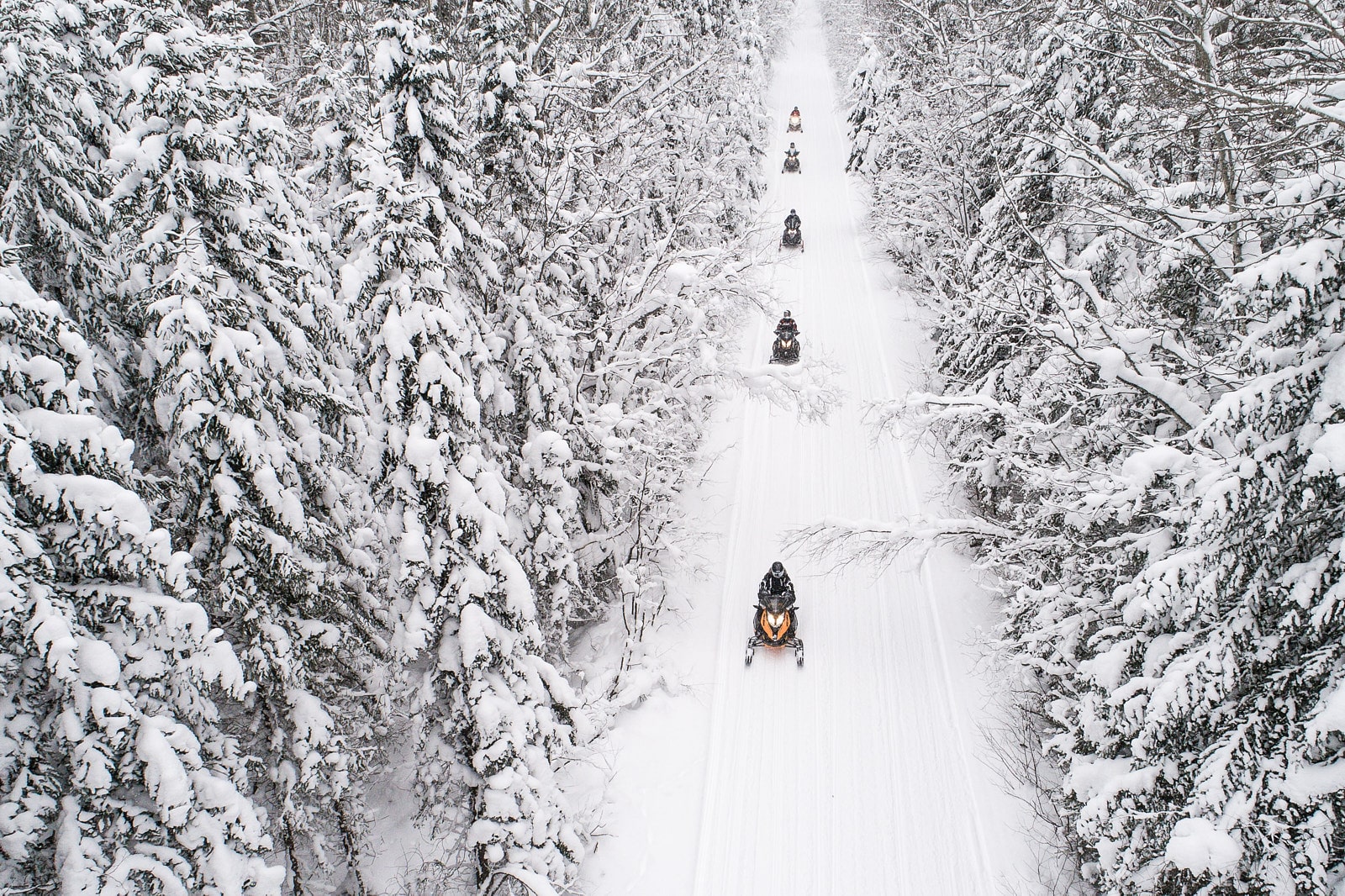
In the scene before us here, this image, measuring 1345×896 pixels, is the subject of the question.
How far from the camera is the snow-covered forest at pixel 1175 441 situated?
5.47 metres

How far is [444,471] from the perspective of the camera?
7.32 meters

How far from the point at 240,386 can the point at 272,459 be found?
29.1 inches

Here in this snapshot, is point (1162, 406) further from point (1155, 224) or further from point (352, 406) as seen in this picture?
point (352, 406)

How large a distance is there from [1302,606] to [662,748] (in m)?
8.46

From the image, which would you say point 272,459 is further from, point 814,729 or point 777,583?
point 814,729

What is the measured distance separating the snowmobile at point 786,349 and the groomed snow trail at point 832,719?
229cm

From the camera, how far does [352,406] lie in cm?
809

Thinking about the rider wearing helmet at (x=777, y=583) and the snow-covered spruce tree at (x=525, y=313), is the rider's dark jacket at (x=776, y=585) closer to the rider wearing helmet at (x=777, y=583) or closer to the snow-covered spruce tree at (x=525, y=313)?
the rider wearing helmet at (x=777, y=583)

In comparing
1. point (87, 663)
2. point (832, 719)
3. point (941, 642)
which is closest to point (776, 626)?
point (832, 719)

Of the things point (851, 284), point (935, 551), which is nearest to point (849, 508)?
point (935, 551)

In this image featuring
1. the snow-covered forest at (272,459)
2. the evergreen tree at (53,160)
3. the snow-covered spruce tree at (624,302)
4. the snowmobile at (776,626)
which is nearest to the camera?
the snow-covered forest at (272,459)

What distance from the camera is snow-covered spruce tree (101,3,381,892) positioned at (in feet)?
21.1

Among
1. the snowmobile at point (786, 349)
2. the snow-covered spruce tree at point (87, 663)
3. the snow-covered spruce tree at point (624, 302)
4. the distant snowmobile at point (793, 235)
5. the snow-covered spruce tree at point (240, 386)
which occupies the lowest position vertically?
the snow-covered spruce tree at point (87, 663)

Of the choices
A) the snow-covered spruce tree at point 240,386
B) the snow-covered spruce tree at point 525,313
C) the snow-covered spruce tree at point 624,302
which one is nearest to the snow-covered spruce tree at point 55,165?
the snow-covered spruce tree at point 240,386
